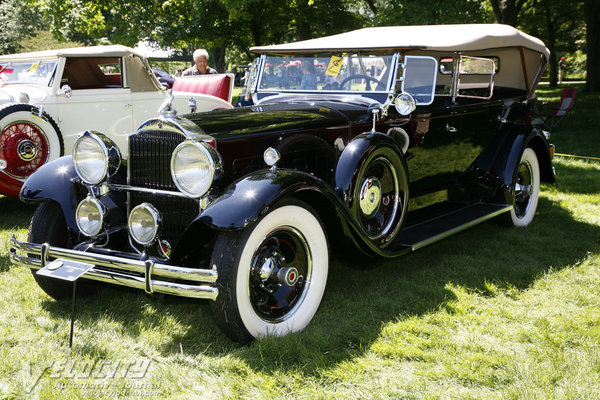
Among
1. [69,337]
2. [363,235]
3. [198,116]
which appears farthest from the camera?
[198,116]

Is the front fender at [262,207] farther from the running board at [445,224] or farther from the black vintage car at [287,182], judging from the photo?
the running board at [445,224]

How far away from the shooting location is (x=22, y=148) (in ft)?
20.1

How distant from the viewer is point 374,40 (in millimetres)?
4543

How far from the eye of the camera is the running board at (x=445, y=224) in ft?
13.0

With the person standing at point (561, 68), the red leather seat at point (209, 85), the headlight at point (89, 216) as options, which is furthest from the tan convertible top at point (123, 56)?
the person standing at point (561, 68)

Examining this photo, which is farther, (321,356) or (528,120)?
(528,120)

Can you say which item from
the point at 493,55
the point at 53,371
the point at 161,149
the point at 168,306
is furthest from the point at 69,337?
the point at 493,55

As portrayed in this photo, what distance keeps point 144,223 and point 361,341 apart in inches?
54.9

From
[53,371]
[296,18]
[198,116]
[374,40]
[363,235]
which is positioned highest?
[296,18]

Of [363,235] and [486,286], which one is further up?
[363,235]

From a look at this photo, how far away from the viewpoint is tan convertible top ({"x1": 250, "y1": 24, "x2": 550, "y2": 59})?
4.30 m

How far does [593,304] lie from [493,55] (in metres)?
3.47

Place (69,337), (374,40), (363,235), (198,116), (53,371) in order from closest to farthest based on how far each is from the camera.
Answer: (53,371) < (69,337) < (363,235) < (198,116) < (374,40)

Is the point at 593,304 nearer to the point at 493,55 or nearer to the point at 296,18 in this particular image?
the point at 493,55
